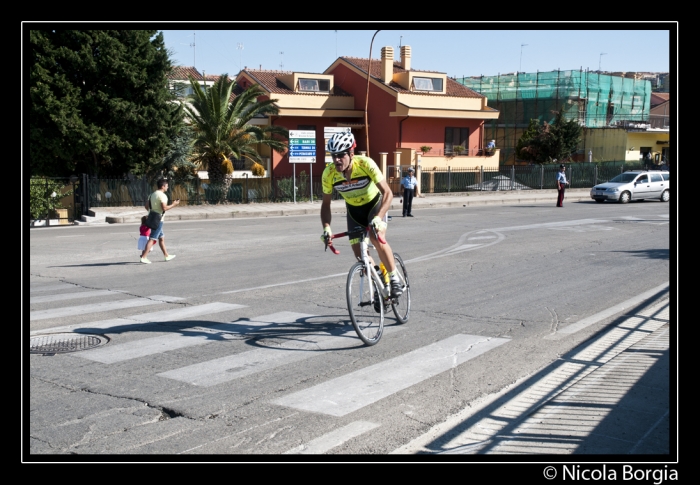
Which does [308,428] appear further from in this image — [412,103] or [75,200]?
[412,103]

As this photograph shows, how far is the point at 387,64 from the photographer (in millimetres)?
48219

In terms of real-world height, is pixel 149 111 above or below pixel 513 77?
below

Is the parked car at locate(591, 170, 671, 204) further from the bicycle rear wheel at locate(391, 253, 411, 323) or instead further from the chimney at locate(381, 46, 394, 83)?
the bicycle rear wheel at locate(391, 253, 411, 323)

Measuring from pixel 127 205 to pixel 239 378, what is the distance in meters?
24.8

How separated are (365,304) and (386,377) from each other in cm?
138

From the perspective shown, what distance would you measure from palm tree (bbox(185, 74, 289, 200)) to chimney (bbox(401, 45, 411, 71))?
60.3 ft

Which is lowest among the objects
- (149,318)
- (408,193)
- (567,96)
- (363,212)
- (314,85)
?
(149,318)

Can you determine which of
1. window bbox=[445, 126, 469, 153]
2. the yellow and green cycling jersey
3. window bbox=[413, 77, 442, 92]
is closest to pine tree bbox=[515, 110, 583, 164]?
window bbox=[445, 126, 469, 153]

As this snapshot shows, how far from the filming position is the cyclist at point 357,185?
7211 mm

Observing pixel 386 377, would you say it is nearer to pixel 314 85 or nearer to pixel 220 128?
pixel 220 128

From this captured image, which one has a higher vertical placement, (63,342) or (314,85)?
(314,85)

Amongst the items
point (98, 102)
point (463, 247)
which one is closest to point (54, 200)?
point (98, 102)

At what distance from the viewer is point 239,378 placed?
6.18m
